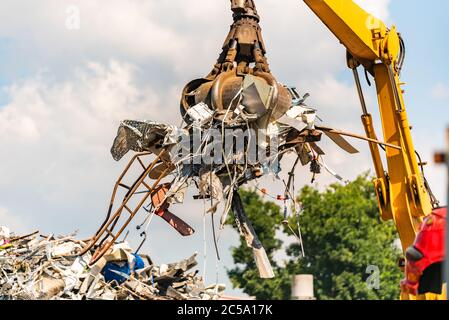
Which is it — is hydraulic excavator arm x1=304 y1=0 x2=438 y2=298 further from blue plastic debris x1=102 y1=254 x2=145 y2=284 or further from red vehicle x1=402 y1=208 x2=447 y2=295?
blue plastic debris x1=102 y1=254 x2=145 y2=284

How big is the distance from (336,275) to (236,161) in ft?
104

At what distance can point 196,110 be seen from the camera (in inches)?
519

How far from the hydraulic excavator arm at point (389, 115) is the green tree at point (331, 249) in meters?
29.1

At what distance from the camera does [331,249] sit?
44.1 meters

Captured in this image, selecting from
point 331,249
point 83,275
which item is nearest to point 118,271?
point 83,275

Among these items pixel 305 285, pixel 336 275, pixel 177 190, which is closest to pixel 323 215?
pixel 336 275

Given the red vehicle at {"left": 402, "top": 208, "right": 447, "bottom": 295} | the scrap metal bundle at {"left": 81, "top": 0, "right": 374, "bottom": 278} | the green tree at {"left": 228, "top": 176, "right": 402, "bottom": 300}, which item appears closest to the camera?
the red vehicle at {"left": 402, "top": 208, "right": 447, "bottom": 295}

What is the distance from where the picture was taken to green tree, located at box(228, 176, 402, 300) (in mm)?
43188

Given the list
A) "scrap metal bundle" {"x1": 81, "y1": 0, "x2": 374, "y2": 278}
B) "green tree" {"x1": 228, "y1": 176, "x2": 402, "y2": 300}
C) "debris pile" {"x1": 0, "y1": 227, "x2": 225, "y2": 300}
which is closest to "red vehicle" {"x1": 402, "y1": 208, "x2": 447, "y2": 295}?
"scrap metal bundle" {"x1": 81, "y1": 0, "x2": 374, "y2": 278}

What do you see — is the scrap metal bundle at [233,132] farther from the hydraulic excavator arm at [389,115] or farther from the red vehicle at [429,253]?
the red vehicle at [429,253]

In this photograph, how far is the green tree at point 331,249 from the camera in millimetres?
43188

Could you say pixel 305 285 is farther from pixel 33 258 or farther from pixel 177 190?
pixel 177 190

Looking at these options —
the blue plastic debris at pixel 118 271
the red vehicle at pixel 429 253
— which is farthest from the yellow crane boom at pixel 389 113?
the blue plastic debris at pixel 118 271

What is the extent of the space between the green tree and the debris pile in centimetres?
2520
